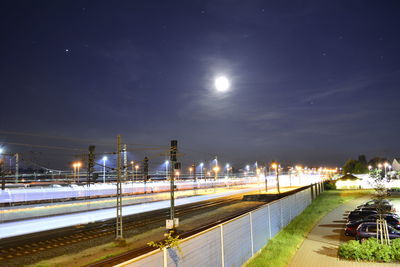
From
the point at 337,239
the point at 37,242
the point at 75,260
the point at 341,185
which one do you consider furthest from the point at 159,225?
the point at 341,185

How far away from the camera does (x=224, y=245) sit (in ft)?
37.2

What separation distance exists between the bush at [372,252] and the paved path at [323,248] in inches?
16.6

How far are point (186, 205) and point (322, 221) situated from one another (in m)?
26.1

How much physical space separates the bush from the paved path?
42cm

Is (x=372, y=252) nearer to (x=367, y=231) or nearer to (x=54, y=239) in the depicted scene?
(x=367, y=231)

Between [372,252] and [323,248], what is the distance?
3300 millimetres

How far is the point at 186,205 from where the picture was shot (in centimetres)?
5091

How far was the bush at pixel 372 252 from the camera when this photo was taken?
14.5m

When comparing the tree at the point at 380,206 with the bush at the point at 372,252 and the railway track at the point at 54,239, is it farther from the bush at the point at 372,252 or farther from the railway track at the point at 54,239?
the railway track at the point at 54,239

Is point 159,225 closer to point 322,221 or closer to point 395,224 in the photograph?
point 322,221

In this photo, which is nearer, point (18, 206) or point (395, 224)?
point (395, 224)

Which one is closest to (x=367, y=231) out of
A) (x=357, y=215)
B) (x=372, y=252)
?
(x=372, y=252)

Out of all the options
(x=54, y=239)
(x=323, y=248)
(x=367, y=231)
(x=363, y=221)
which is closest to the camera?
(x=323, y=248)

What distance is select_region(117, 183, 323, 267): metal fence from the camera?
7758mm
